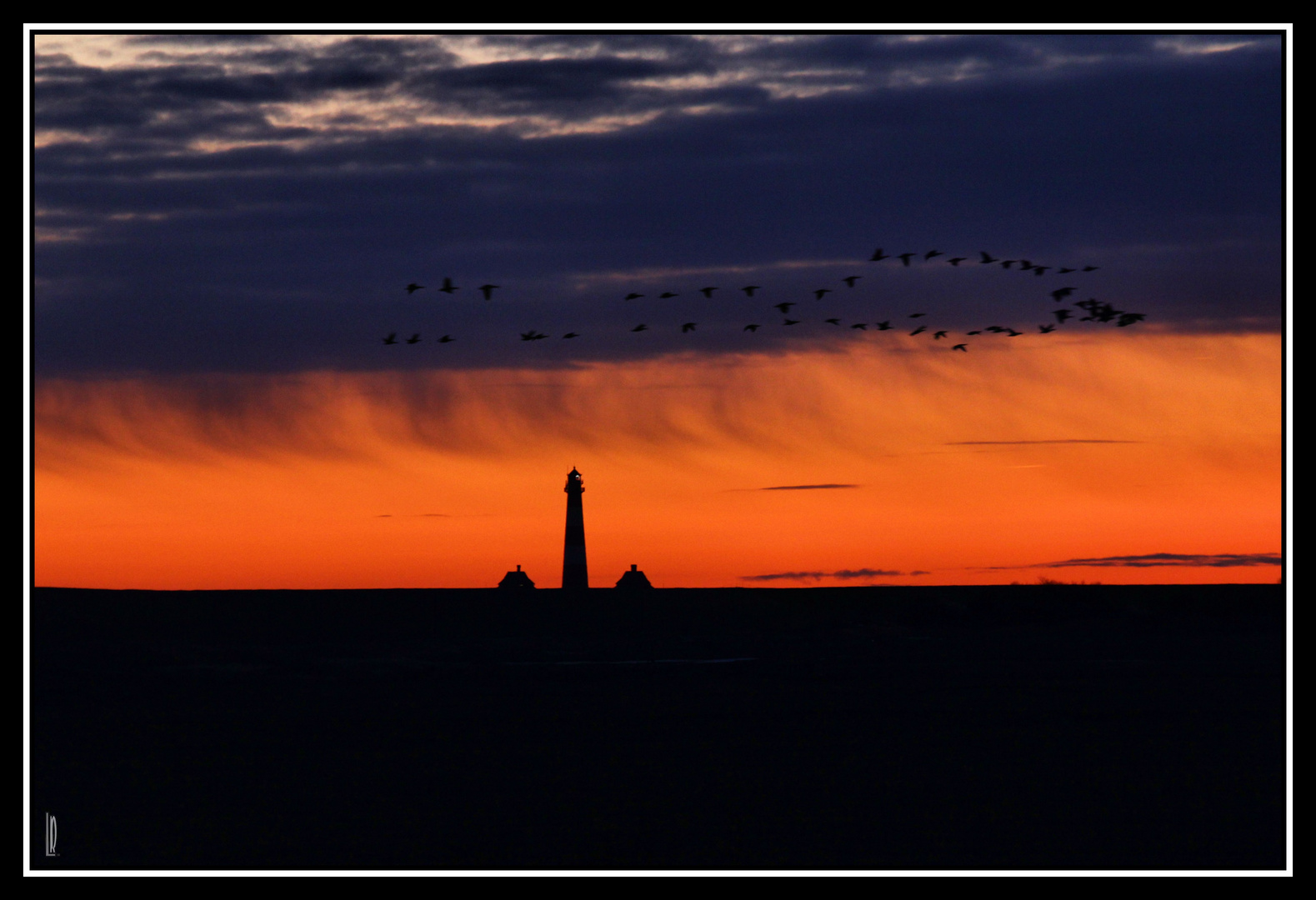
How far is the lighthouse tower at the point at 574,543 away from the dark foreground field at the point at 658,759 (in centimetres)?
823

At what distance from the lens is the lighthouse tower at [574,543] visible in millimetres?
69250

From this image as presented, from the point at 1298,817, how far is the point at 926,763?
32.0 ft

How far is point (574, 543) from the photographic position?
71250 mm

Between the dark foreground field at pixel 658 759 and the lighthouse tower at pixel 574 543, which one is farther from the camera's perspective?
the lighthouse tower at pixel 574 543

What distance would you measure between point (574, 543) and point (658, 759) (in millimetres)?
44453

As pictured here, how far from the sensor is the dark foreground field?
19520 mm

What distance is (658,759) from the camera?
2700cm

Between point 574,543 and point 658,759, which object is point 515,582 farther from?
point 658,759

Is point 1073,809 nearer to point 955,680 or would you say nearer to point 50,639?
point 955,680

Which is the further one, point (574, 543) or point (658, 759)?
→ point (574, 543)

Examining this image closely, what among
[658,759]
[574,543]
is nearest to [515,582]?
[574,543]

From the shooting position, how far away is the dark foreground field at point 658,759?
19520mm

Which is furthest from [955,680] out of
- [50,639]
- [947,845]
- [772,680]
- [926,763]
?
[50,639]

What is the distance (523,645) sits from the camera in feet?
221
